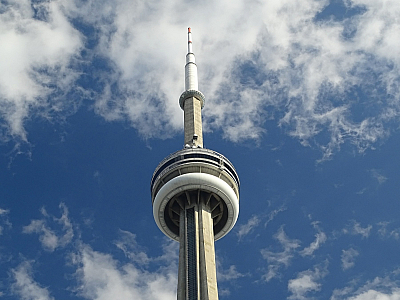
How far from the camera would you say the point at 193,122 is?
96062 millimetres

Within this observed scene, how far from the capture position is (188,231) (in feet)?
261

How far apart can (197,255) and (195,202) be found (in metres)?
9.28

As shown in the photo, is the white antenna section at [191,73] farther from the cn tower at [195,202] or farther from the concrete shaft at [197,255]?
the concrete shaft at [197,255]

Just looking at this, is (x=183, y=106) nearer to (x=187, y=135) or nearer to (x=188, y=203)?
(x=187, y=135)

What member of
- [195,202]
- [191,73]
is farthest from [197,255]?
[191,73]

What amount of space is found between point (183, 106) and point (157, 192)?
23.6m

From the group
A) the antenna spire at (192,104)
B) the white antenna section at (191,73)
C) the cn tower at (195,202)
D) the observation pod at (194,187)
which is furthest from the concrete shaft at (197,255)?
the white antenna section at (191,73)

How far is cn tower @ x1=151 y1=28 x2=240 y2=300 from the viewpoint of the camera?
76.1m

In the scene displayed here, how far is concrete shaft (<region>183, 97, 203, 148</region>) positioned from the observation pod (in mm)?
7362

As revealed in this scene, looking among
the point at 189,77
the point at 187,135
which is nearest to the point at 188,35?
the point at 189,77

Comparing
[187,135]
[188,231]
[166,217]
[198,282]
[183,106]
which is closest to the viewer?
[198,282]

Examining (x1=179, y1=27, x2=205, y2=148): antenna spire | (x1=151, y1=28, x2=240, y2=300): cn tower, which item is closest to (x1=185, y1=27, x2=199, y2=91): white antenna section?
(x1=179, y1=27, x2=205, y2=148): antenna spire

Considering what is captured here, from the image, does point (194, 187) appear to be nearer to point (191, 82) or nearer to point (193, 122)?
point (193, 122)

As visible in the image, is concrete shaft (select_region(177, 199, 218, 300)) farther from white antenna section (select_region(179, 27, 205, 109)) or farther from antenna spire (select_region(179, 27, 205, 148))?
white antenna section (select_region(179, 27, 205, 109))
